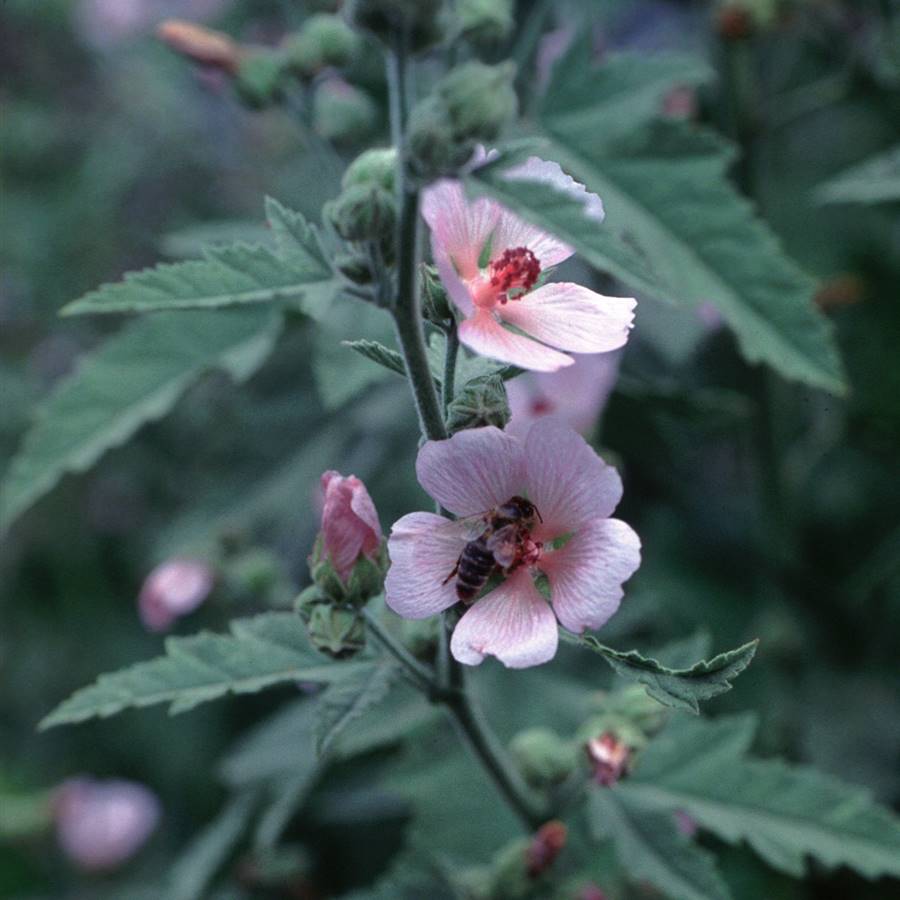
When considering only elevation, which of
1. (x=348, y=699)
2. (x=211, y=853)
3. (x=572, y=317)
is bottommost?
(x=211, y=853)

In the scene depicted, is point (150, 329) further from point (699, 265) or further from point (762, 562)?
point (762, 562)

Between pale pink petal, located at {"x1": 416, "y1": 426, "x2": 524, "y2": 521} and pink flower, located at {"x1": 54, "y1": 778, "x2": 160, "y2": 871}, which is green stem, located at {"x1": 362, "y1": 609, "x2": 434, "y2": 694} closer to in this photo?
pale pink petal, located at {"x1": 416, "y1": 426, "x2": 524, "y2": 521}

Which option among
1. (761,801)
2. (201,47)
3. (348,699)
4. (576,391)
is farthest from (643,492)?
(348,699)

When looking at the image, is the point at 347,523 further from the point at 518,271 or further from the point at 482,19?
the point at 482,19

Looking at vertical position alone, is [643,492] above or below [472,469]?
below

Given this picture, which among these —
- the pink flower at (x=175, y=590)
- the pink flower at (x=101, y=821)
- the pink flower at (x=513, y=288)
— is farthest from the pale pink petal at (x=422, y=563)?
the pink flower at (x=101, y=821)

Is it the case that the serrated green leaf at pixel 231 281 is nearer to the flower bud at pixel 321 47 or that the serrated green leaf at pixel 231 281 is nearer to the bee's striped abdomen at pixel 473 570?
the bee's striped abdomen at pixel 473 570

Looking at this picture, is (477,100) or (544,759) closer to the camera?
(477,100)
